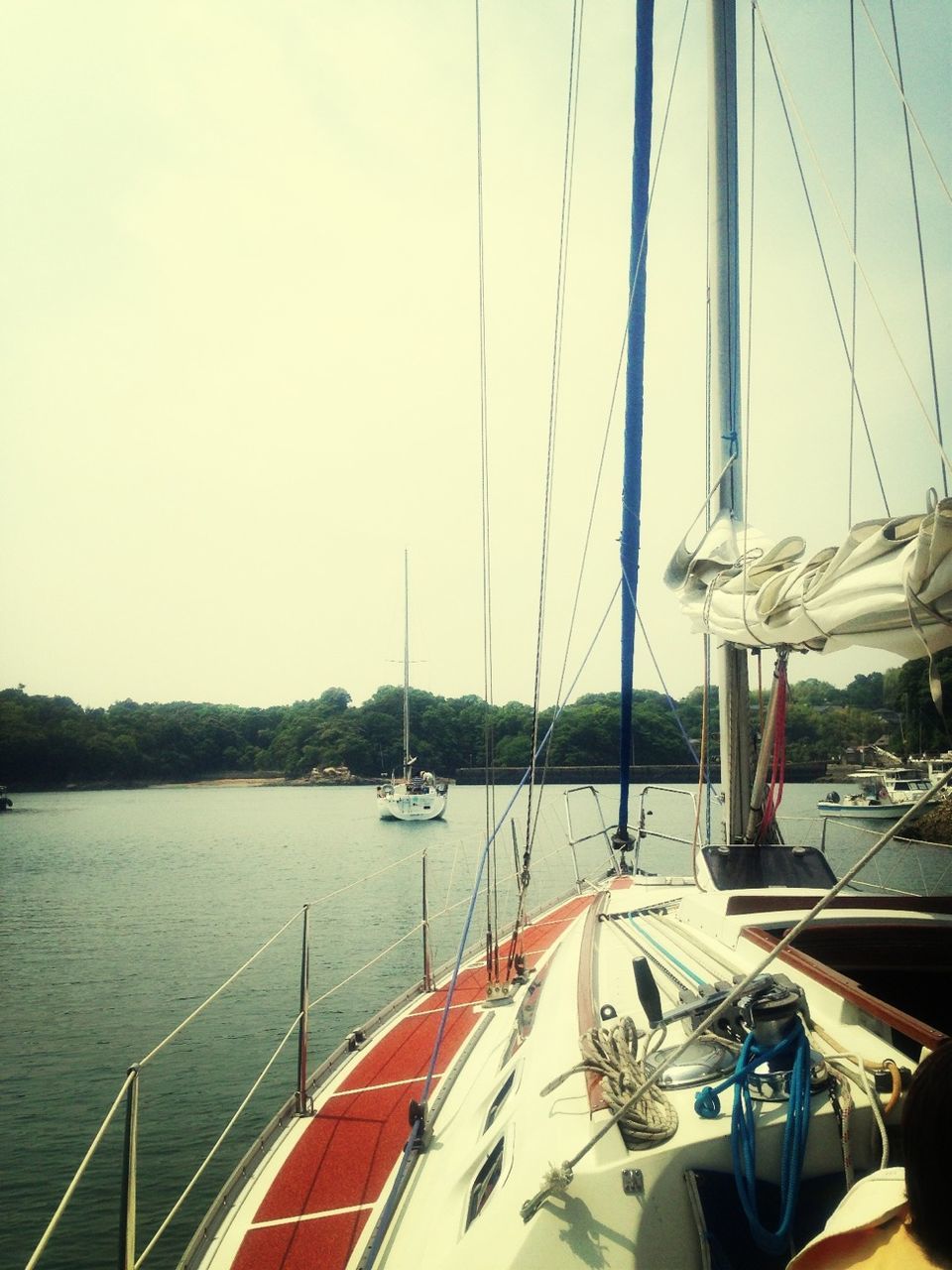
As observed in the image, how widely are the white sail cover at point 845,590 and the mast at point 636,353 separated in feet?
3.52

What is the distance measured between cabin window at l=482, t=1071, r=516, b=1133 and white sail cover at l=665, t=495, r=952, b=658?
2.25 m

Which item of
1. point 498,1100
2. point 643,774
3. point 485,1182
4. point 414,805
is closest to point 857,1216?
point 485,1182

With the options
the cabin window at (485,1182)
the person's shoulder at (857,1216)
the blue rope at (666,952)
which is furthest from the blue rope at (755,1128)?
the blue rope at (666,952)

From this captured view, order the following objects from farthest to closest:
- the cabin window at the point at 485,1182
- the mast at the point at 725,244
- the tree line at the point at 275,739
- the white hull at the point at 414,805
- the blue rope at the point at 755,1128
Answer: the tree line at the point at 275,739, the white hull at the point at 414,805, the mast at the point at 725,244, the cabin window at the point at 485,1182, the blue rope at the point at 755,1128

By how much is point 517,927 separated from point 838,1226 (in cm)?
379

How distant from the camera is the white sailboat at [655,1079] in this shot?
2094mm

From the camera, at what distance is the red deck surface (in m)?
3.38

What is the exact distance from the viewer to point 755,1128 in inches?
83.1

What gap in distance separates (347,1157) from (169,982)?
10.5m

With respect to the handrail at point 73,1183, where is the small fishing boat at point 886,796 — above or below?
below

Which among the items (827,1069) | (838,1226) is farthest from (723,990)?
(838,1226)

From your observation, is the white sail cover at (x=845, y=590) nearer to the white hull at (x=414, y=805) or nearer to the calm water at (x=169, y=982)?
the calm water at (x=169, y=982)

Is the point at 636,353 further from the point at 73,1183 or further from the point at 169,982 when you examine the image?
the point at 169,982

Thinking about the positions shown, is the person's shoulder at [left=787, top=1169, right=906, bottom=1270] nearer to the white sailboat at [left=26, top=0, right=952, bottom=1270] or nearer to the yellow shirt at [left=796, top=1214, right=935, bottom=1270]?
the yellow shirt at [left=796, top=1214, right=935, bottom=1270]
